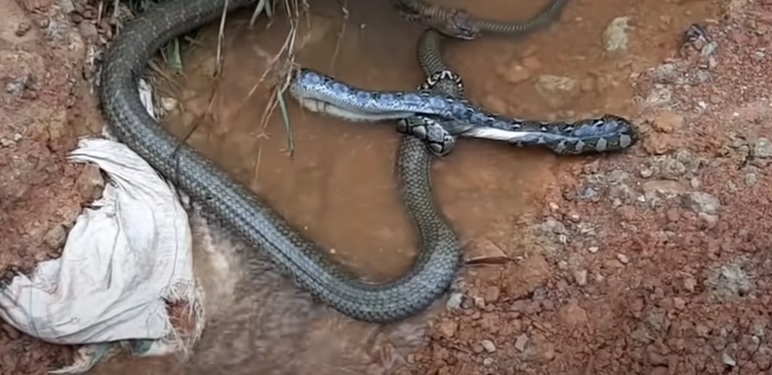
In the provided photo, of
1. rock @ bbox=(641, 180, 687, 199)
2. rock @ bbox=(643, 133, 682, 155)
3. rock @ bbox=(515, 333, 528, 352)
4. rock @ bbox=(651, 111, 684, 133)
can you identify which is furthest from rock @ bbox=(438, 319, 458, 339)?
rock @ bbox=(651, 111, 684, 133)

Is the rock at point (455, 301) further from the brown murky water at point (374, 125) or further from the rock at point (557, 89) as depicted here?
the rock at point (557, 89)

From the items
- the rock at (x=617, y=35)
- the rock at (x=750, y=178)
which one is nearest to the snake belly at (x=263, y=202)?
the rock at (x=617, y=35)

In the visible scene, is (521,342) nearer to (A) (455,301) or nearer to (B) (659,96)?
(A) (455,301)

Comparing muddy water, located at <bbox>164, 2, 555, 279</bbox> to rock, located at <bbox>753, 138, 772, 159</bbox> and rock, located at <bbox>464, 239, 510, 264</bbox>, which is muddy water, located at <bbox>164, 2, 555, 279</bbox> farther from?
rock, located at <bbox>753, 138, 772, 159</bbox>

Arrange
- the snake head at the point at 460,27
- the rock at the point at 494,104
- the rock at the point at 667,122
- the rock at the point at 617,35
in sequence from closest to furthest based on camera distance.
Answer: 1. the rock at the point at 667,122
2. the rock at the point at 494,104
3. the rock at the point at 617,35
4. the snake head at the point at 460,27

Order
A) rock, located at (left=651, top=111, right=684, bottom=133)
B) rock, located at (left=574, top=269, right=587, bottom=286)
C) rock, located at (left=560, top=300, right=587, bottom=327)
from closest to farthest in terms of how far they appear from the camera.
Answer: rock, located at (left=560, top=300, right=587, bottom=327), rock, located at (left=574, top=269, right=587, bottom=286), rock, located at (left=651, top=111, right=684, bottom=133)
